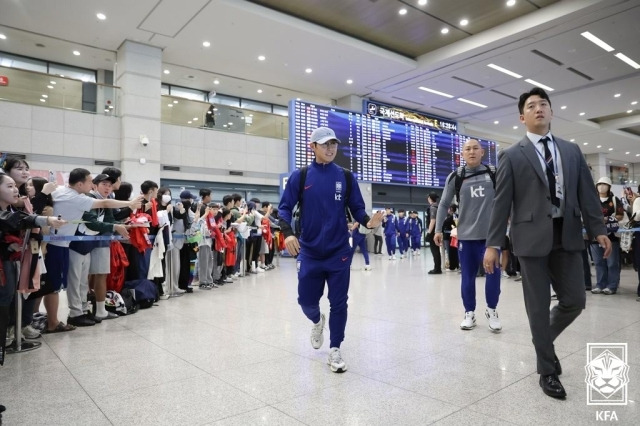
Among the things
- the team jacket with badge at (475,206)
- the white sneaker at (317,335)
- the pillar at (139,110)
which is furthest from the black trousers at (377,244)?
the white sneaker at (317,335)

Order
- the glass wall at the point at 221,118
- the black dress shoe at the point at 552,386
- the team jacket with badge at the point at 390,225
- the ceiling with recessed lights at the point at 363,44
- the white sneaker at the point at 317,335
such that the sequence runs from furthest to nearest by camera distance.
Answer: the team jacket with badge at the point at 390,225 → the glass wall at the point at 221,118 → the ceiling with recessed lights at the point at 363,44 → the white sneaker at the point at 317,335 → the black dress shoe at the point at 552,386

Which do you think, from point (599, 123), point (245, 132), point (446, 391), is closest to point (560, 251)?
point (446, 391)

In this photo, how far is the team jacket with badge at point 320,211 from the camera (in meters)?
3.06

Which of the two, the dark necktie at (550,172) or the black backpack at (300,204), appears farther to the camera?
the black backpack at (300,204)

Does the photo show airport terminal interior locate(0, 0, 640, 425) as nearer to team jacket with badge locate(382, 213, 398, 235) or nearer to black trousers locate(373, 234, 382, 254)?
team jacket with badge locate(382, 213, 398, 235)

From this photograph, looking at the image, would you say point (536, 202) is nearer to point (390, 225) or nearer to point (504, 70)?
point (390, 225)

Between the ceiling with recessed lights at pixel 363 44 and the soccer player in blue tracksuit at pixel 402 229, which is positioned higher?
the ceiling with recessed lights at pixel 363 44

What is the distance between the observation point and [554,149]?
262cm

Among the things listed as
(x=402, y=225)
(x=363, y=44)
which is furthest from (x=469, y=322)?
(x=402, y=225)

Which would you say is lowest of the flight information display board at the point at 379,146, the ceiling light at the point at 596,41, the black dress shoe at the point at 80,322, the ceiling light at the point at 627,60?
the black dress shoe at the point at 80,322

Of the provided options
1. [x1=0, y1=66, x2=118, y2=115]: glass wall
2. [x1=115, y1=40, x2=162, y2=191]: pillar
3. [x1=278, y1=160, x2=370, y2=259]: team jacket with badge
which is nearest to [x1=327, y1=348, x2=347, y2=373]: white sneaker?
[x1=278, y1=160, x2=370, y2=259]: team jacket with badge

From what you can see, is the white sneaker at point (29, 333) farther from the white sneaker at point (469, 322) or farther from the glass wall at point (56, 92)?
the glass wall at point (56, 92)

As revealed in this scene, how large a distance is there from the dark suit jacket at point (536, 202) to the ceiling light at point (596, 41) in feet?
37.9

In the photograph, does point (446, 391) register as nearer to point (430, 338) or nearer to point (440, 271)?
point (430, 338)
